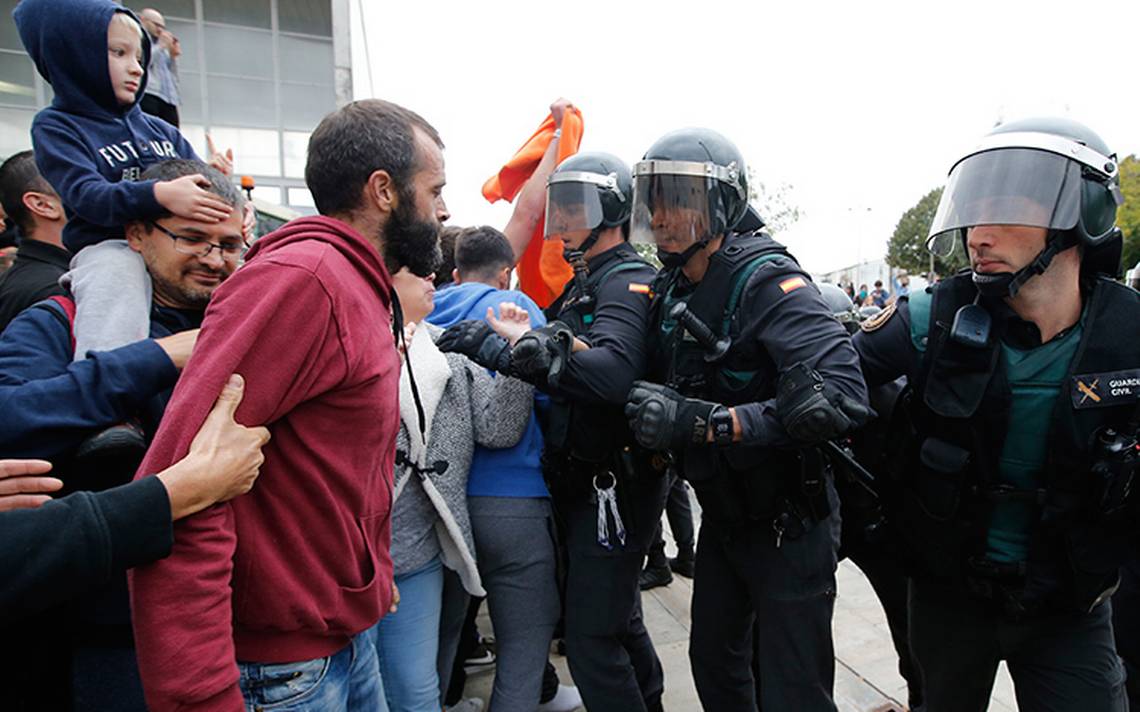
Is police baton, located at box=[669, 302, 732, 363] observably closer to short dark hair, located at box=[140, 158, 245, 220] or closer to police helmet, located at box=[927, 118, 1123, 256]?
police helmet, located at box=[927, 118, 1123, 256]

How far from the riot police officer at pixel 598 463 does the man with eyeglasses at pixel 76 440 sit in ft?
3.46

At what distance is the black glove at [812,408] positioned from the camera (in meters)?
1.75

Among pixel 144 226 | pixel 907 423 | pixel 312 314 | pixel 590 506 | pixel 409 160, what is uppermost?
pixel 409 160

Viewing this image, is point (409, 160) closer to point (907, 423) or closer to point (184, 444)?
point (184, 444)

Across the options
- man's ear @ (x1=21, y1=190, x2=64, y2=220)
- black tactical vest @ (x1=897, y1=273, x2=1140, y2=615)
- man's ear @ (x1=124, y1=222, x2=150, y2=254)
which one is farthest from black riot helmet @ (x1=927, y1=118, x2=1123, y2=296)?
Answer: man's ear @ (x1=21, y1=190, x2=64, y2=220)

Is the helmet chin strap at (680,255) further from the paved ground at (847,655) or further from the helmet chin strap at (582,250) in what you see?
the paved ground at (847,655)

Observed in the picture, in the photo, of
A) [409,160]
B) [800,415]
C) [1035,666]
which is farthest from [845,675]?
[409,160]

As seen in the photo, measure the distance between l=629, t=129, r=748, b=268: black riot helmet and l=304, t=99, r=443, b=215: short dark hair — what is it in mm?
1104

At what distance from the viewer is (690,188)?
2.33m

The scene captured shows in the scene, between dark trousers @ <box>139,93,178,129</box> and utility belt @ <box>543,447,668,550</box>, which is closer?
utility belt @ <box>543,447,668,550</box>

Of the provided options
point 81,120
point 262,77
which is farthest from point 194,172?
point 262,77

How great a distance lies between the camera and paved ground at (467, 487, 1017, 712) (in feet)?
10.1

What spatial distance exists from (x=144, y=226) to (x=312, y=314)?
93 cm

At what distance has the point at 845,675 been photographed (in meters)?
3.28
